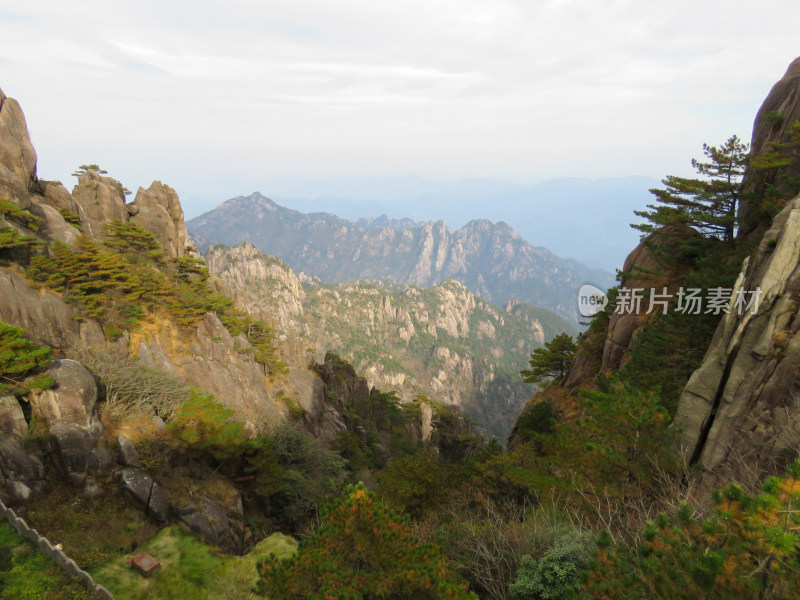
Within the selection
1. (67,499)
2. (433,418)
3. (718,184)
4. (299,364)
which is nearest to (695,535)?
(67,499)

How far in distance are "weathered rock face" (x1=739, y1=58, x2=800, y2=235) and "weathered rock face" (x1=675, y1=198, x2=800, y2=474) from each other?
677 cm

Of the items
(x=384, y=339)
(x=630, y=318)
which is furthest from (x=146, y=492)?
(x=384, y=339)

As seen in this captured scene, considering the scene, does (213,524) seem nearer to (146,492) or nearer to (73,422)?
(146,492)

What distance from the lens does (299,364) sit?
46125mm

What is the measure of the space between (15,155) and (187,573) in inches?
1255

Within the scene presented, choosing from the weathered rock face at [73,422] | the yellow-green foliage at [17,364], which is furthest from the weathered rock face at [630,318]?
the yellow-green foliage at [17,364]

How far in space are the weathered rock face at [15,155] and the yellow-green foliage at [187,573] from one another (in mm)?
25175

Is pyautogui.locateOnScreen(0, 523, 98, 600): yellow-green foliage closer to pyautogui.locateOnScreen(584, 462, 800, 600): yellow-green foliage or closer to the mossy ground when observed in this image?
the mossy ground

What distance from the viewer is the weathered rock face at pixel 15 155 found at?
25891 mm

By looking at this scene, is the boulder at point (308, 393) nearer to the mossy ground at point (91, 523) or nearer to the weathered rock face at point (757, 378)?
the mossy ground at point (91, 523)

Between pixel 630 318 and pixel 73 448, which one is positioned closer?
pixel 73 448

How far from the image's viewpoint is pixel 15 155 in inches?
1124

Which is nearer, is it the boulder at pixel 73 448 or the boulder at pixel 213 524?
the boulder at pixel 73 448

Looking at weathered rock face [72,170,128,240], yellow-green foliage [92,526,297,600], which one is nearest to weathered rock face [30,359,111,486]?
yellow-green foliage [92,526,297,600]
